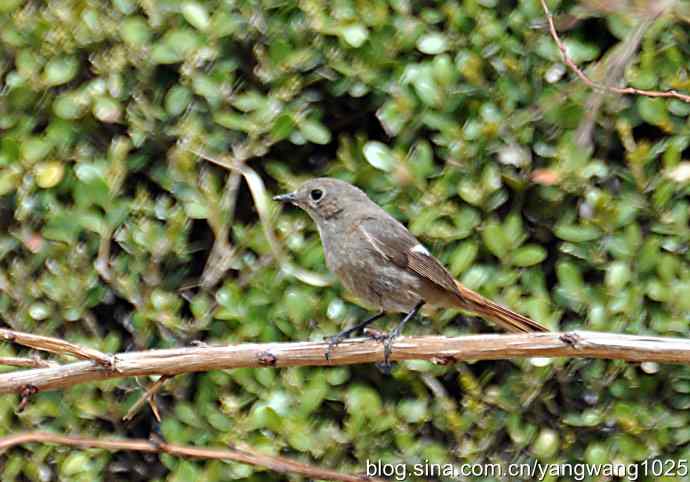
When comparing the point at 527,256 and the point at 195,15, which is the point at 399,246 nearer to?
the point at 527,256

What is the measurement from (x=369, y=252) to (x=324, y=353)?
1001 mm

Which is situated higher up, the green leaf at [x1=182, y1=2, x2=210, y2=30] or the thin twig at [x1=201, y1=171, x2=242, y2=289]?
the green leaf at [x1=182, y1=2, x2=210, y2=30]

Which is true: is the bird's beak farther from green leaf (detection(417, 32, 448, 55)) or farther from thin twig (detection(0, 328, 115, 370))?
thin twig (detection(0, 328, 115, 370))

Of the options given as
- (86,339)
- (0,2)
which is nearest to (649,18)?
(86,339)

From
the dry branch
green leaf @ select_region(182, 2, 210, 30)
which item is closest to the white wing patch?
the dry branch

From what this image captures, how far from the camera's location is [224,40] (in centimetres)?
382

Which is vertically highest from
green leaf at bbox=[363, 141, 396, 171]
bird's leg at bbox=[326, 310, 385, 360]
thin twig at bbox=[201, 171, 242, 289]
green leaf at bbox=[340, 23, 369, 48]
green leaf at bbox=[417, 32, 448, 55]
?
green leaf at bbox=[340, 23, 369, 48]

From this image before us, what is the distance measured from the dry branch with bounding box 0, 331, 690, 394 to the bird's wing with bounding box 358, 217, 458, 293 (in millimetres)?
805

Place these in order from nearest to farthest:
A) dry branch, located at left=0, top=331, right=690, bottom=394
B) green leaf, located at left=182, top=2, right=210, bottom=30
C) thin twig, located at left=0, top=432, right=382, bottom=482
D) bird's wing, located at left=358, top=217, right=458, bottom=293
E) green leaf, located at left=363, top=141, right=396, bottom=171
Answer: thin twig, located at left=0, top=432, right=382, bottom=482 → dry branch, located at left=0, top=331, right=690, bottom=394 → bird's wing, located at left=358, top=217, right=458, bottom=293 → green leaf, located at left=363, top=141, right=396, bottom=171 → green leaf, located at left=182, top=2, right=210, bottom=30

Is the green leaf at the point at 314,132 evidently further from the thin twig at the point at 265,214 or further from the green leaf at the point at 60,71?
the green leaf at the point at 60,71

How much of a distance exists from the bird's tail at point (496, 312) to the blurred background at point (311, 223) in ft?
0.59

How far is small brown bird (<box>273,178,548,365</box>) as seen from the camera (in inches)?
140

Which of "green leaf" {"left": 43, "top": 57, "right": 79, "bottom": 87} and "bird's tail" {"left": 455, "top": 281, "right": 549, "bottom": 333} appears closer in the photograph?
"bird's tail" {"left": 455, "top": 281, "right": 549, "bottom": 333}

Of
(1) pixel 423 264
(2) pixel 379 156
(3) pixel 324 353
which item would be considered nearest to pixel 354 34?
(2) pixel 379 156
